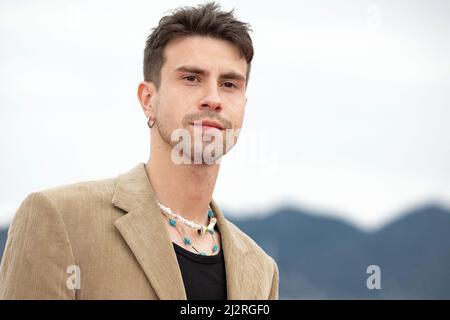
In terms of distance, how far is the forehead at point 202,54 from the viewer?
5105 mm

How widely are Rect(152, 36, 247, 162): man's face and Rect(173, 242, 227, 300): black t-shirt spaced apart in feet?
2.80

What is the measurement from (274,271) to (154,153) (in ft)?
5.12

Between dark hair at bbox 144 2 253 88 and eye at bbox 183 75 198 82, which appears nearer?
eye at bbox 183 75 198 82

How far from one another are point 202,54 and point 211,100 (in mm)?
422

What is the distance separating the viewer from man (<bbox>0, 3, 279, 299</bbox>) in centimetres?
433

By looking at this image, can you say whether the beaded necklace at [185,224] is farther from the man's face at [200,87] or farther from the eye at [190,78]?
the eye at [190,78]

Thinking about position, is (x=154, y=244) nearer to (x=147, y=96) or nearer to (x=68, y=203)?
(x=68, y=203)

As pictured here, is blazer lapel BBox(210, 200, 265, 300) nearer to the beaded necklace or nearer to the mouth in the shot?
the beaded necklace

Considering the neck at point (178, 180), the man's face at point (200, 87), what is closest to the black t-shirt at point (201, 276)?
the neck at point (178, 180)

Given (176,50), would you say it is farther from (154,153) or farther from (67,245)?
(67,245)

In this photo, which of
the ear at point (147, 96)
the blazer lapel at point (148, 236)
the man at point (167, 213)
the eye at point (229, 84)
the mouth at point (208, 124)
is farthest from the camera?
the ear at point (147, 96)

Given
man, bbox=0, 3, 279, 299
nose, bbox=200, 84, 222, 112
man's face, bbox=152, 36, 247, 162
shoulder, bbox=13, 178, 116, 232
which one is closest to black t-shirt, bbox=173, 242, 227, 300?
man, bbox=0, 3, 279, 299

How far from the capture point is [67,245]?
4344 mm
